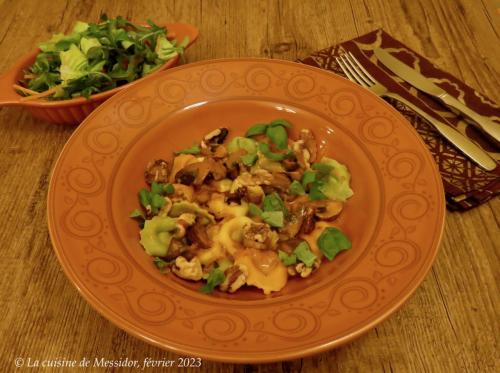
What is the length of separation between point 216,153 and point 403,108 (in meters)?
0.57

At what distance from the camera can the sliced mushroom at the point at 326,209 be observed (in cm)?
112

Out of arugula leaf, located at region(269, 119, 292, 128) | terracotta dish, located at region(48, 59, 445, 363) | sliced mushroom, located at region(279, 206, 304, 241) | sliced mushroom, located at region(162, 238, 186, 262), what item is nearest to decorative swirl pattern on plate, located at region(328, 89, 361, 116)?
terracotta dish, located at region(48, 59, 445, 363)

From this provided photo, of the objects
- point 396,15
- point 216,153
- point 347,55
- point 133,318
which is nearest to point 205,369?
point 133,318

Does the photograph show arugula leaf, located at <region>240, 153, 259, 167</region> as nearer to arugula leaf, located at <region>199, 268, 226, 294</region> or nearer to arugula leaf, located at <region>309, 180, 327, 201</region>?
arugula leaf, located at <region>309, 180, 327, 201</region>

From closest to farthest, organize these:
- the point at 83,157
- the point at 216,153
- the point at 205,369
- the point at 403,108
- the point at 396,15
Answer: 1. the point at 205,369
2. the point at 83,157
3. the point at 216,153
4. the point at 403,108
5. the point at 396,15

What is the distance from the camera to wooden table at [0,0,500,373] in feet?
3.26

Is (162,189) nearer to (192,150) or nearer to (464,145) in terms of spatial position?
(192,150)

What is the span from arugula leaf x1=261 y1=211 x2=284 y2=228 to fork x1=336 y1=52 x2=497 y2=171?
531mm

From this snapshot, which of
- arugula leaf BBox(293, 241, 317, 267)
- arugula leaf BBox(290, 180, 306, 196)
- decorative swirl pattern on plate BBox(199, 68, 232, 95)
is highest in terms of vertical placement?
decorative swirl pattern on plate BBox(199, 68, 232, 95)

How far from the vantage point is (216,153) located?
Result: 4.12 ft

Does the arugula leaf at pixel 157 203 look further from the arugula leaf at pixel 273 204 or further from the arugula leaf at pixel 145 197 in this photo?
the arugula leaf at pixel 273 204

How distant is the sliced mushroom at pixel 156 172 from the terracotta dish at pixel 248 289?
2cm

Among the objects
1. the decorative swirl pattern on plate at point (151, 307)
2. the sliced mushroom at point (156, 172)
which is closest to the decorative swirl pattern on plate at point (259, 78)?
the sliced mushroom at point (156, 172)

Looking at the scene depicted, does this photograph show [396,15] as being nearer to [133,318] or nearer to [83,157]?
[83,157]
